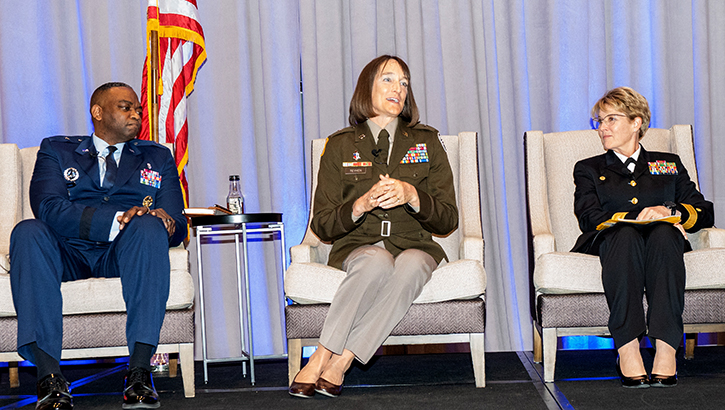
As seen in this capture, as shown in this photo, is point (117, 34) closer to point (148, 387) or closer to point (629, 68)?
point (148, 387)

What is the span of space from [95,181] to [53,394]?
0.86 meters

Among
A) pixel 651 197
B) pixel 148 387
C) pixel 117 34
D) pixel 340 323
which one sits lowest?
pixel 148 387

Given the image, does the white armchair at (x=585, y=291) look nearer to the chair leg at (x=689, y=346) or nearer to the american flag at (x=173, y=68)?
the chair leg at (x=689, y=346)

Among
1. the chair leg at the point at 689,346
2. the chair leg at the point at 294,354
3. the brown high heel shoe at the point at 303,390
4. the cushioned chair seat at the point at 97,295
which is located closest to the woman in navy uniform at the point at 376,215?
the brown high heel shoe at the point at 303,390

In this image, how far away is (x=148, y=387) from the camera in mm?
1896

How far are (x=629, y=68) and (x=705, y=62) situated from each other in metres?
0.35

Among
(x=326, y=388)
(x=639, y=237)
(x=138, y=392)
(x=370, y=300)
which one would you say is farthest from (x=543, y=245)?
(x=138, y=392)

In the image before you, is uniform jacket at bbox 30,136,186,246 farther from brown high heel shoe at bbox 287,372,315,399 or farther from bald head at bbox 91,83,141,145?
brown high heel shoe at bbox 287,372,315,399

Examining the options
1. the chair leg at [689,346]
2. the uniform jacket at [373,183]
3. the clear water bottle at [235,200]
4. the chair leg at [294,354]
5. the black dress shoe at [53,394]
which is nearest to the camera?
the black dress shoe at [53,394]

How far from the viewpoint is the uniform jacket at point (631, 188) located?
2.35 m

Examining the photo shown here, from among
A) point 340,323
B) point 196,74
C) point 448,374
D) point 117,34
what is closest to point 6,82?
point 117,34

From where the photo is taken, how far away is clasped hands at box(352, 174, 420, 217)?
201 cm

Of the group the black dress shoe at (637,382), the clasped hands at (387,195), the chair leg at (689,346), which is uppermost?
the clasped hands at (387,195)

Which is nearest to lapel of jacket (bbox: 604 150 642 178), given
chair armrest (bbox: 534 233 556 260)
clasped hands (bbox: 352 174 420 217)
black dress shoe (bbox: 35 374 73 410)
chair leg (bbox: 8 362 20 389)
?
chair armrest (bbox: 534 233 556 260)
